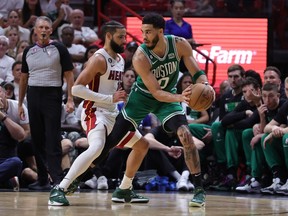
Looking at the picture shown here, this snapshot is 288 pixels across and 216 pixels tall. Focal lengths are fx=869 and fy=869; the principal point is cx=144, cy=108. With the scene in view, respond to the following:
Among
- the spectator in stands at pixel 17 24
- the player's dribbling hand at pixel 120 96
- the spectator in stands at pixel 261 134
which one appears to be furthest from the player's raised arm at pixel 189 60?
the spectator in stands at pixel 17 24

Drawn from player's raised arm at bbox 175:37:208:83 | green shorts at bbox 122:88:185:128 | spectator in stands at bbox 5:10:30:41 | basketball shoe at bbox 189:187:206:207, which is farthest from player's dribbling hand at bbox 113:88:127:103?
spectator in stands at bbox 5:10:30:41

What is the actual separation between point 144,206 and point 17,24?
7203 mm

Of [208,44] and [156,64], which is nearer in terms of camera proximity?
[156,64]

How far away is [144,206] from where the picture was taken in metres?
8.73

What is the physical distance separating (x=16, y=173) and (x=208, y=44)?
5697 millimetres

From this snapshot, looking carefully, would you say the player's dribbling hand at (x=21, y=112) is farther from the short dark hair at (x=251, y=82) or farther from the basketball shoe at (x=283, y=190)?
the basketball shoe at (x=283, y=190)

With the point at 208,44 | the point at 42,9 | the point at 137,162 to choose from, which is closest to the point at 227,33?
the point at 208,44

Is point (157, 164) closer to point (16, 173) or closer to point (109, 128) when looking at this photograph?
point (16, 173)

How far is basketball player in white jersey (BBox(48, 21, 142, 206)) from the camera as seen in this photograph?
8.84 metres

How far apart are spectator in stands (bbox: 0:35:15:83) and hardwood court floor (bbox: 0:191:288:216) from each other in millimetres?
3235

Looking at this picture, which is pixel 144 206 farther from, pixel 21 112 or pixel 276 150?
pixel 276 150

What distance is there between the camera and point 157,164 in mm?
12242

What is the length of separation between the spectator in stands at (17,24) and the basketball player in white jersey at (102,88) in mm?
6192

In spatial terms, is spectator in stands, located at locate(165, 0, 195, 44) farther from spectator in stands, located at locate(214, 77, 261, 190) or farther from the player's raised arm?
the player's raised arm
